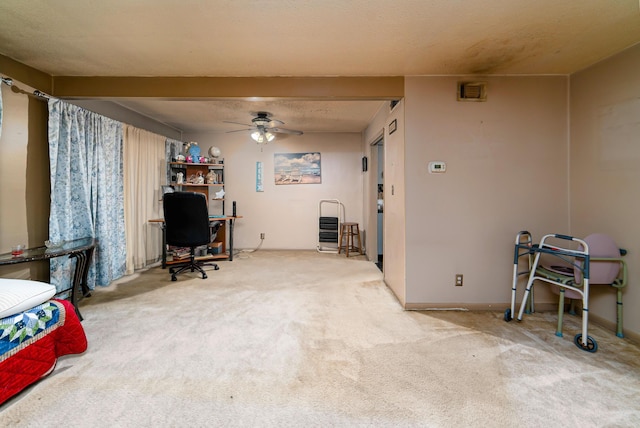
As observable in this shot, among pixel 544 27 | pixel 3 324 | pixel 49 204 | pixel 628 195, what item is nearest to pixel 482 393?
pixel 628 195

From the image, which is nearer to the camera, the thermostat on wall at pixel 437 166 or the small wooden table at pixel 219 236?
the thermostat on wall at pixel 437 166

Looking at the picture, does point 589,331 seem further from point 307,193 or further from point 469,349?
point 307,193

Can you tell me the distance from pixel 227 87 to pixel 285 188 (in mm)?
3029

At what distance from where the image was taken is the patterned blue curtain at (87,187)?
2.74 metres

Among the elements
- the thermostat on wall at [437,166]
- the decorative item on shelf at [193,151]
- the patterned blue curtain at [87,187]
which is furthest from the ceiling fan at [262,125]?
the thermostat on wall at [437,166]

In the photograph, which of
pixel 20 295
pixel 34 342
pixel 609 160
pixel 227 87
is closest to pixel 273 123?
pixel 227 87

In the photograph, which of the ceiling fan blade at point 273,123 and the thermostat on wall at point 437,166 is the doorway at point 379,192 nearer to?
the ceiling fan blade at point 273,123

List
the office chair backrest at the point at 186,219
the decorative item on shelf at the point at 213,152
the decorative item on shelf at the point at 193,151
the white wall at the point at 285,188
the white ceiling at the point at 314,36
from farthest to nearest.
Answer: the white wall at the point at 285,188
the decorative item on shelf at the point at 213,152
the decorative item on shelf at the point at 193,151
the office chair backrest at the point at 186,219
the white ceiling at the point at 314,36

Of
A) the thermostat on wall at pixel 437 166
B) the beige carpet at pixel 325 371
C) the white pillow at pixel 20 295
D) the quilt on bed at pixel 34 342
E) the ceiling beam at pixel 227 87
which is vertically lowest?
the beige carpet at pixel 325 371

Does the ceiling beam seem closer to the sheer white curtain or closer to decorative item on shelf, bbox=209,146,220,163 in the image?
the sheer white curtain

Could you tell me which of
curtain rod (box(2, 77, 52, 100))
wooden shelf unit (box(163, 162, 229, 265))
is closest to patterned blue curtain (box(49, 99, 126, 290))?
curtain rod (box(2, 77, 52, 100))

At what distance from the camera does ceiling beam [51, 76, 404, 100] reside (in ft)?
8.91

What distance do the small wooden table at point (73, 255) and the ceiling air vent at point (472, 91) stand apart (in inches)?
149

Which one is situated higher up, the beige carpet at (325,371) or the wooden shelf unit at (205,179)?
the wooden shelf unit at (205,179)
